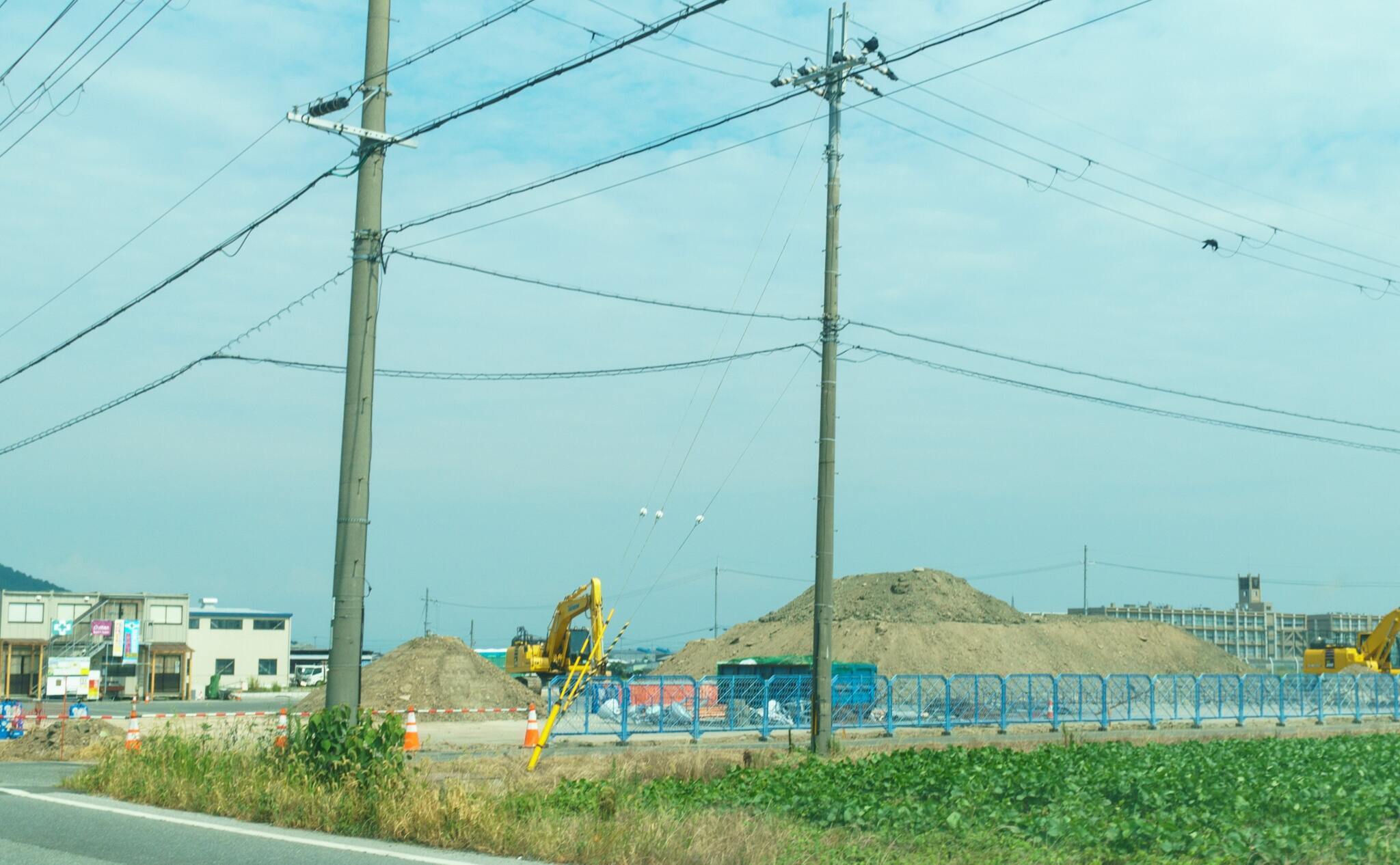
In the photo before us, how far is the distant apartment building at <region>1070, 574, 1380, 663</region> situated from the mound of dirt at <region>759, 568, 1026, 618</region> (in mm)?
34025

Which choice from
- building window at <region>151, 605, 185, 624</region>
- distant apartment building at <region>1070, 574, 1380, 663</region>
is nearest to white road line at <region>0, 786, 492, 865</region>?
building window at <region>151, 605, 185, 624</region>

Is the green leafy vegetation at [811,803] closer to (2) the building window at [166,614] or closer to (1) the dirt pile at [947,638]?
(1) the dirt pile at [947,638]

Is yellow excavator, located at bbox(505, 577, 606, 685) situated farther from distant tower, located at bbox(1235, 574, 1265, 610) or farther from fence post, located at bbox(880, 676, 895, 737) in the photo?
distant tower, located at bbox(1235, 574, 1265, 610)

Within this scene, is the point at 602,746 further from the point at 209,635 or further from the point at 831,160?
the point at 209,635

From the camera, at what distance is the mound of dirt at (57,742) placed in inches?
841

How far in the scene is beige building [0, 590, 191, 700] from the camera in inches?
2190

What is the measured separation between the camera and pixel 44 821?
1219cm

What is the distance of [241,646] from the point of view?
7650cm

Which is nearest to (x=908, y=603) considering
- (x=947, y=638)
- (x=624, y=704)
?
(x=947, y=638)

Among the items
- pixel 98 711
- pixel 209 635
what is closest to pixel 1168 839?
pixel 98 711

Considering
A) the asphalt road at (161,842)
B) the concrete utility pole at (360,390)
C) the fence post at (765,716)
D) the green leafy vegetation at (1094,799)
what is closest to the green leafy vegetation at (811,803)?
Result: the green leafy vegetation at (1094,799)

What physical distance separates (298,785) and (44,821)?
7.70 feet

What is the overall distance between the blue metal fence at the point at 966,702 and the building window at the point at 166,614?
31838 millimetres

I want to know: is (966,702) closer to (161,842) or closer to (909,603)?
(161,842)
